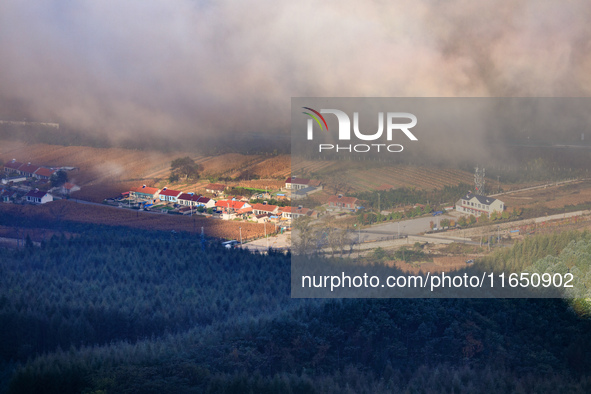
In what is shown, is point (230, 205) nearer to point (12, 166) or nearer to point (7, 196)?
point (7, 196)

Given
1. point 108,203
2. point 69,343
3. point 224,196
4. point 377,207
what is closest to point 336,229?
point 377,207

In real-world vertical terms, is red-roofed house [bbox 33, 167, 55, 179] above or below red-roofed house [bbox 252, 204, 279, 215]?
above

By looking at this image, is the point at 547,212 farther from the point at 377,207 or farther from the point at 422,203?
the point at 377,207

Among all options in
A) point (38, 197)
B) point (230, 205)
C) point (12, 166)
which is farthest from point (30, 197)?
point (230, 205)

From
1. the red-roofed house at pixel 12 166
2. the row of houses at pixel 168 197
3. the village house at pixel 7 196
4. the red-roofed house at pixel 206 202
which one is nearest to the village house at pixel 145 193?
the row of houses at pixel 168 197

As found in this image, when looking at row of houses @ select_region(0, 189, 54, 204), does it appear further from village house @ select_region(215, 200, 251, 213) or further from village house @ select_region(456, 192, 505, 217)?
village house @ select_region(456, 192, 505, 217)

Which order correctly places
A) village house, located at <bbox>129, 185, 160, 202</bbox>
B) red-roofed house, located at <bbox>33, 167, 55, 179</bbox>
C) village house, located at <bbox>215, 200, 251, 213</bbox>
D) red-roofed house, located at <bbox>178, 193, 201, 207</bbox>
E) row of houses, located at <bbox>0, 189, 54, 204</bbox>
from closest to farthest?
village house, located at <bbox>215, 200, 251, 213</bbox> → red-roofed house, located at <bbox>178, 193, 201, 207</bbox> → village house, located at <bbox>129, 185, 160, 202</bbox> → row of houses, located at <bbox>0, 189, 54, 204</bbox> → red-roofed house, located at <bbox>33, 167, 55, 179</bbox>

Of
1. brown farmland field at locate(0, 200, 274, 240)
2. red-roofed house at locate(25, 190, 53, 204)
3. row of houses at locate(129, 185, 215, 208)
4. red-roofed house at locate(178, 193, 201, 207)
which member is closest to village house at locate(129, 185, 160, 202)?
row of houses at locate(129, 185, 215, 208)
